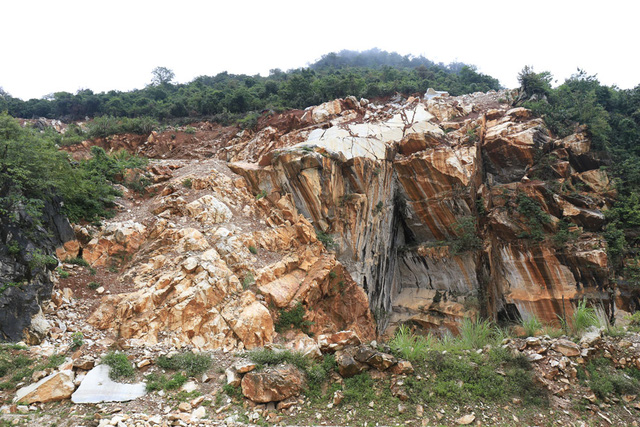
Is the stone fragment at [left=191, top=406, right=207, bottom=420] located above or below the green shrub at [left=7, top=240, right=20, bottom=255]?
below

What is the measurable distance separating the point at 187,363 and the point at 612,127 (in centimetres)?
2461

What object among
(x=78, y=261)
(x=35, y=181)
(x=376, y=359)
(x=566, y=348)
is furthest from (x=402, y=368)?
(x=35, y=181)

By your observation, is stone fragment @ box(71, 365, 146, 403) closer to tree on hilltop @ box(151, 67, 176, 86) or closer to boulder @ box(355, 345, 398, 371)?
boulder @ box(355, 345, 398, 371)

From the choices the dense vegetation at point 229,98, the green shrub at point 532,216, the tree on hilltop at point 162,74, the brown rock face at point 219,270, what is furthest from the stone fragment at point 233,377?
Answer: the tree on hilltop at point 162,74

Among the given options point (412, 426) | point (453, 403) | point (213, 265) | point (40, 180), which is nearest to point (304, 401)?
point (412, 426)

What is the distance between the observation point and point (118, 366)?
232 inches

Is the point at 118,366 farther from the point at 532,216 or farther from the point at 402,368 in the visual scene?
the point at 532,216

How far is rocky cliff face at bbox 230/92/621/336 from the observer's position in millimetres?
13844

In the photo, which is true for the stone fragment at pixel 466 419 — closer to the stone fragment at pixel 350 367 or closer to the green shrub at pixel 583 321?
the stone fragment at pixel 350 367

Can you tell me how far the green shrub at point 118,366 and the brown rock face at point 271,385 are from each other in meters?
2.37

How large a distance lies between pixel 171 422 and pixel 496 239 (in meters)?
15.9

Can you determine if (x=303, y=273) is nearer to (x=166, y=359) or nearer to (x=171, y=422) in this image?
(x=166, y=359)

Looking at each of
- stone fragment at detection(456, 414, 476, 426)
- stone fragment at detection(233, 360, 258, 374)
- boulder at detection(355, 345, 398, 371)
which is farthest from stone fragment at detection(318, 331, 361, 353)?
stone fragment at detection(456, 414, 476, 426)

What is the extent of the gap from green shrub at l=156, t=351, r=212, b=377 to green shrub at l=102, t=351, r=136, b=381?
0.53 m
